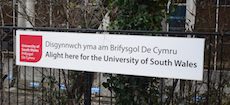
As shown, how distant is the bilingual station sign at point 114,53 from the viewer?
14.4ft

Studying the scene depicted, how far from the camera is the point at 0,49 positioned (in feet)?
20.0

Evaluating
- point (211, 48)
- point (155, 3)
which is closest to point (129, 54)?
point (155, 3)

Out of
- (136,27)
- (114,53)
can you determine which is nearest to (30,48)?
(114,53)

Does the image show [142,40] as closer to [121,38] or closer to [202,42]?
[121,38]

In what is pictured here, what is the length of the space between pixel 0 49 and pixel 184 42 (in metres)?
3.06

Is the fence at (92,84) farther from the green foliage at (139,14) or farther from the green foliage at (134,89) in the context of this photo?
the green foliage at (139,14)

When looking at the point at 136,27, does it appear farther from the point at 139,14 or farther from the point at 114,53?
the point at 114,53

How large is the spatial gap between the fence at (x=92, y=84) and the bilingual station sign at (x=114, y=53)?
0.50ft

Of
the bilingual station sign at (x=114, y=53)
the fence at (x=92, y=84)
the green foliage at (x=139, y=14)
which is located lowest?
the fence at (x=92, y=84)

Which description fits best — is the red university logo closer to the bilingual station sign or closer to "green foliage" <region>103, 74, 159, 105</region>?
the bilingual station sign

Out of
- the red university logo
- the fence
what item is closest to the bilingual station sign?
the red university logo

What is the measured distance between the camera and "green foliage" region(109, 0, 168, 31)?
4.98 m

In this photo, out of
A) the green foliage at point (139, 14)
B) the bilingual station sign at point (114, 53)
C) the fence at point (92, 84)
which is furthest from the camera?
the fence at point (92, 84)

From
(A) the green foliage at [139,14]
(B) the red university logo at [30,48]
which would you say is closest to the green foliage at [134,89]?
(A) the green foliage at [139,14]
